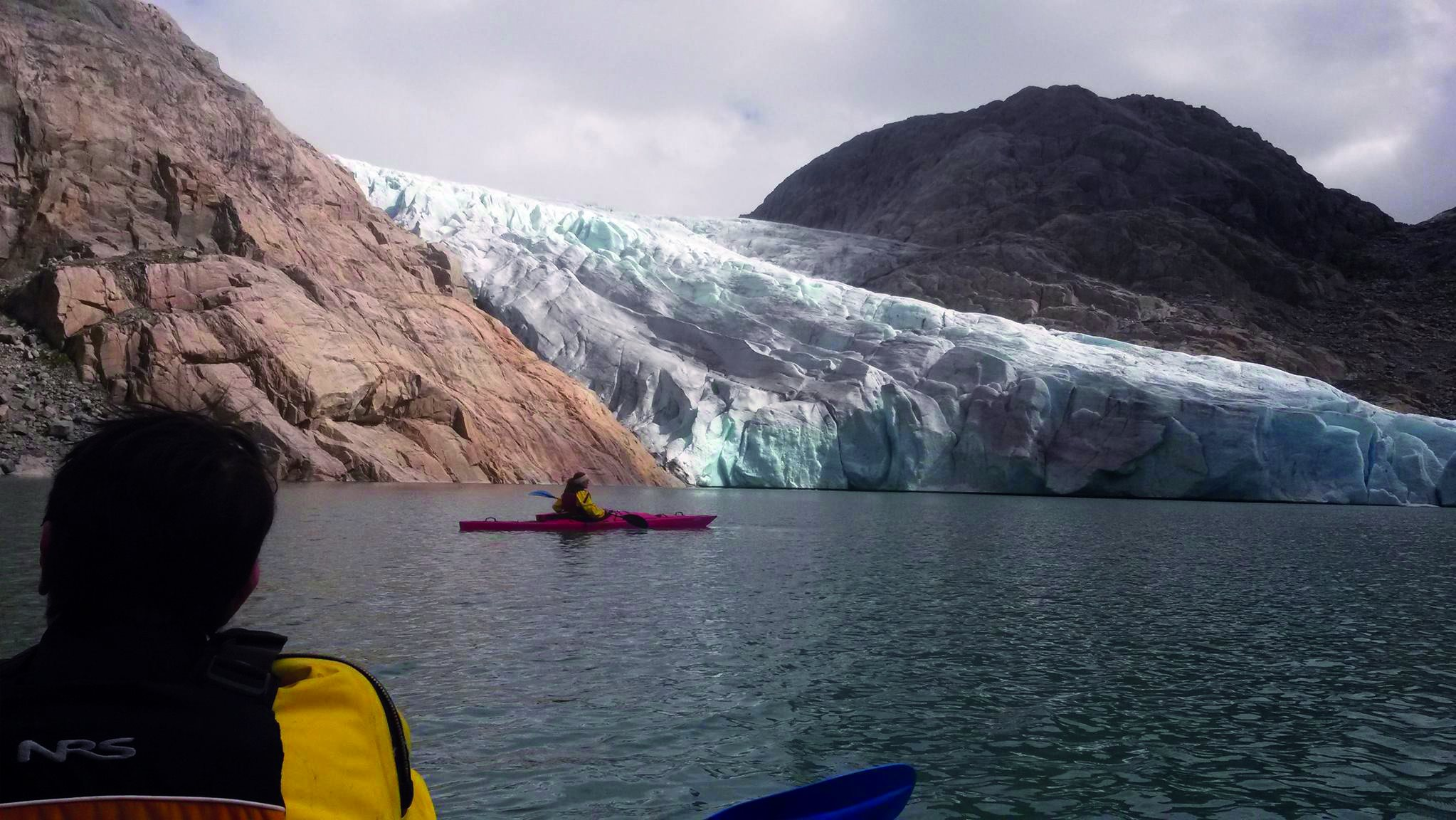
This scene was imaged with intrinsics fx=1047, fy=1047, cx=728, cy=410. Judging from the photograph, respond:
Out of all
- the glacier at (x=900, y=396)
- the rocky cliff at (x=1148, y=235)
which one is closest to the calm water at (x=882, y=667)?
the glacier at (x=900, y=396)

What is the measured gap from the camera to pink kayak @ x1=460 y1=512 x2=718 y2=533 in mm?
19062

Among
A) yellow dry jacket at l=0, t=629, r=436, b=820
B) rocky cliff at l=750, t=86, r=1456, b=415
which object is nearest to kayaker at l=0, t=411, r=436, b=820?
yellow dry jacket at l=0, t=629, r=436, b=820

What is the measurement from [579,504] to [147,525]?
61.9 ft

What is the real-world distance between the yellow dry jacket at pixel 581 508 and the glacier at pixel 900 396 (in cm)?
2228

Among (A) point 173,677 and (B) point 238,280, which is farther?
(B) point 238,280

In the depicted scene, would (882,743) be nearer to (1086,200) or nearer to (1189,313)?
(1189,313)

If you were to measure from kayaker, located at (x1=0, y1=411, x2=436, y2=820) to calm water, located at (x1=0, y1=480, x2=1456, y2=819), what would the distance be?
13.5 ft

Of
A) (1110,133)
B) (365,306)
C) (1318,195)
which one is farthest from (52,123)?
(1318,195)

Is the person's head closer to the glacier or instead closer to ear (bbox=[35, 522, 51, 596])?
ear (bbox=[35, 522, 51, 596])

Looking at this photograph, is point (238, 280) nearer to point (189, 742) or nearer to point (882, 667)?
point (882, 667)

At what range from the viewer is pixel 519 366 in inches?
1692

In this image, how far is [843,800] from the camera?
349 cm

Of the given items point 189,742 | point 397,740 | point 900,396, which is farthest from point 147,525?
point 900,396

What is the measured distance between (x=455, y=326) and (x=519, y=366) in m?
3.02
